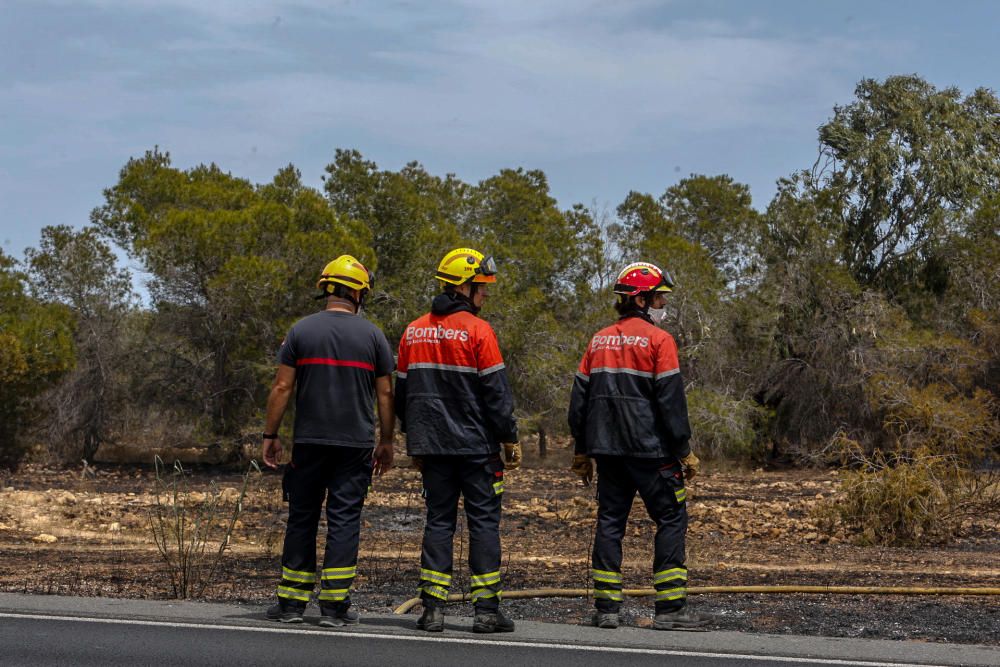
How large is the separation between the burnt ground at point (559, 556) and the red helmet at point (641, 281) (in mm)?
1983

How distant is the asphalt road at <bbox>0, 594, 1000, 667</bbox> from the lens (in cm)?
593

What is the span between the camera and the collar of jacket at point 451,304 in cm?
687

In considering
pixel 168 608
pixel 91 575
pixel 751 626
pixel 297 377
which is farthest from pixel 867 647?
pixel 91 575

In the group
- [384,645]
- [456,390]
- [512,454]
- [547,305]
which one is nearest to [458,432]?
[456,390]

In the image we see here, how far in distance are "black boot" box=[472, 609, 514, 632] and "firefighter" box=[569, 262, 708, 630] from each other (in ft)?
1.87

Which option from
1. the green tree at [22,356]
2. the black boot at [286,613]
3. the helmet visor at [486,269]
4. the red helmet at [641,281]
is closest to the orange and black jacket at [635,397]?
the red helmet at [641,281]

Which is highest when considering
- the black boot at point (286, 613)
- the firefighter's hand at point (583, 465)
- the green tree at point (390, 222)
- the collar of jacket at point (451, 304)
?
the green tree at point (390, 222)

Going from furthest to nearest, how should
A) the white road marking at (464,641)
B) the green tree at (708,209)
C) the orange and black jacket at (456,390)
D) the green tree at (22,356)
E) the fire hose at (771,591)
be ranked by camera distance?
1. the green tree at (708,209)
2. the green tree at (22,356)
3. the fire hose at (771,591)
4. the orange and black jacket at (456,390)
5. the white road marking at (464,641)

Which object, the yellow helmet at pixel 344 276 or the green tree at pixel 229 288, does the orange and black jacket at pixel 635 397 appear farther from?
the green tree at pixel 229 288

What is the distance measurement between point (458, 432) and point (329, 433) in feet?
2.43

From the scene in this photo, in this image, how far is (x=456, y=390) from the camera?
6816 mm

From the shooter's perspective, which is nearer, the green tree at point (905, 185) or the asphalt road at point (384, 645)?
the asphalt road at point (384, 645)

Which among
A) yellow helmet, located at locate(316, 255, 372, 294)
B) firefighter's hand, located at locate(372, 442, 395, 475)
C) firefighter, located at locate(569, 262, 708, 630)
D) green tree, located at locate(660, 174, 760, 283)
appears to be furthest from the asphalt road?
green tree, located at locate(660, 174, 760, 283)

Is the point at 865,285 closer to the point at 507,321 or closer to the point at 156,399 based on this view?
the point at 507,321
